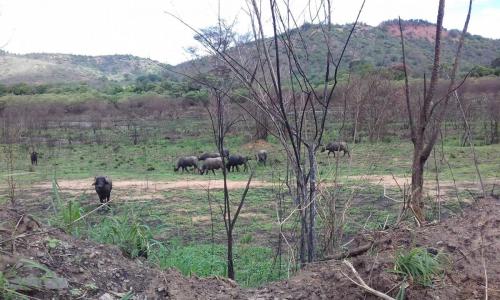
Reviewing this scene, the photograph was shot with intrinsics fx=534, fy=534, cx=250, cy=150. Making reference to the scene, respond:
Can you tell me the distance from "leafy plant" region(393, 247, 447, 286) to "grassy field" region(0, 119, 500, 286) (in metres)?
1.10

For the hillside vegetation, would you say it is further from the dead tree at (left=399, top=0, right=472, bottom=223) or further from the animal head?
the dead tree at (left=399, top=0, right=472, bottom=223)

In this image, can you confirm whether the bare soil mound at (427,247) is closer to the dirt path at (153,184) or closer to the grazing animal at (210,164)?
the dirt path at (153,184)

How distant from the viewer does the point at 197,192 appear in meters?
14.3

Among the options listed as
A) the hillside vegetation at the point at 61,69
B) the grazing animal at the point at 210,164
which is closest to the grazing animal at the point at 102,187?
the grazing animal at the point at 210,164

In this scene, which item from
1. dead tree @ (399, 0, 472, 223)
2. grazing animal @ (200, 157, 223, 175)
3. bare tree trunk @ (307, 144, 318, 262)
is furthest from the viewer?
grazing animal @ (200, 157, 223, 175)

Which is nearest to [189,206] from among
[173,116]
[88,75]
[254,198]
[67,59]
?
[254,198]

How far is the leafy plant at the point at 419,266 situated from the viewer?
8.12 feet

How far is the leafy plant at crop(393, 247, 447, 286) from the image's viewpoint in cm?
247

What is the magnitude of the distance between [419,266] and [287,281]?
0.75 meters

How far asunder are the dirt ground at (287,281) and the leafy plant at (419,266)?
0.03 metres

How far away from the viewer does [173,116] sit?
36.0m

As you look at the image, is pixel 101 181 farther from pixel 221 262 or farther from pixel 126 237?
pixel 126 237

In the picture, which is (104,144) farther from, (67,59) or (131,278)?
(67,59)

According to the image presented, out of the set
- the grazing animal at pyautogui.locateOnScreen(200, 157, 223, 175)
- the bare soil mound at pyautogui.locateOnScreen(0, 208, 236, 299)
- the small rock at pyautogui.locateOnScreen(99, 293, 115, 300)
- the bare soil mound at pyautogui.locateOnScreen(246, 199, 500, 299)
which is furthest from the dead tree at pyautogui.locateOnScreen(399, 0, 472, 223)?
the grazing animal at pyautogui.locateOnScreen(200, 157, 223, 175)
